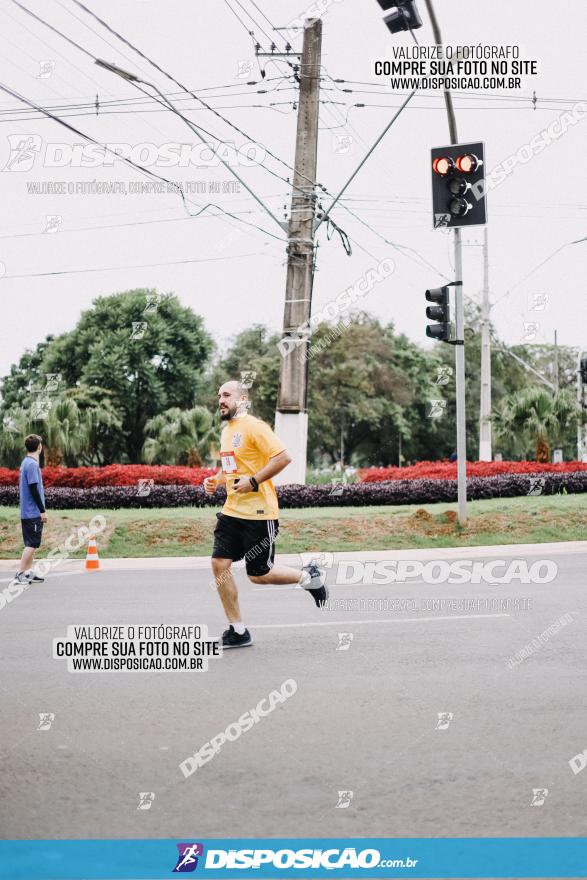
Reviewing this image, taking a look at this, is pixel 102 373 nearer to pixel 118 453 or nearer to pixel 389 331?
pixel 118 453

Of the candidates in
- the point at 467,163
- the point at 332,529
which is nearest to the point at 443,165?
the point at 467,163

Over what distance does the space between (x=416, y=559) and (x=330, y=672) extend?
27.1 ft

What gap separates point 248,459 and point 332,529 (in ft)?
29.9

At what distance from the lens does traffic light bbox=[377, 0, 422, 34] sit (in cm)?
1259

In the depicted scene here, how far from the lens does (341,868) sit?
3.74 meters

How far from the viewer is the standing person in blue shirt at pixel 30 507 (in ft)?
41.1

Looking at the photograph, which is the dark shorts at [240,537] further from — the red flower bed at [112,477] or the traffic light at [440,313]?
the red flower bed at [112,477]

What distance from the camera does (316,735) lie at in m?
5.37

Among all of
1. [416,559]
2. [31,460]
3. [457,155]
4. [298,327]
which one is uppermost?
[457,155]

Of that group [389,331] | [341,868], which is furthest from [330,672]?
[389,331]

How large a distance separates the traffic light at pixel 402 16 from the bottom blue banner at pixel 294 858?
1083cm

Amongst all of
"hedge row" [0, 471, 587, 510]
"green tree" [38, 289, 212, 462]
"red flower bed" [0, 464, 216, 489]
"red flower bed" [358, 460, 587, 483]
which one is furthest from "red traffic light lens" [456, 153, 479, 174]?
"green tree" [38, 289, 212, 462]

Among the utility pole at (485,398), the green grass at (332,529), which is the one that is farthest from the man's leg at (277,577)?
the utility pole at (485,398)

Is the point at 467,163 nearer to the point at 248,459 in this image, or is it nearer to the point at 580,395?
the point at 248,459
